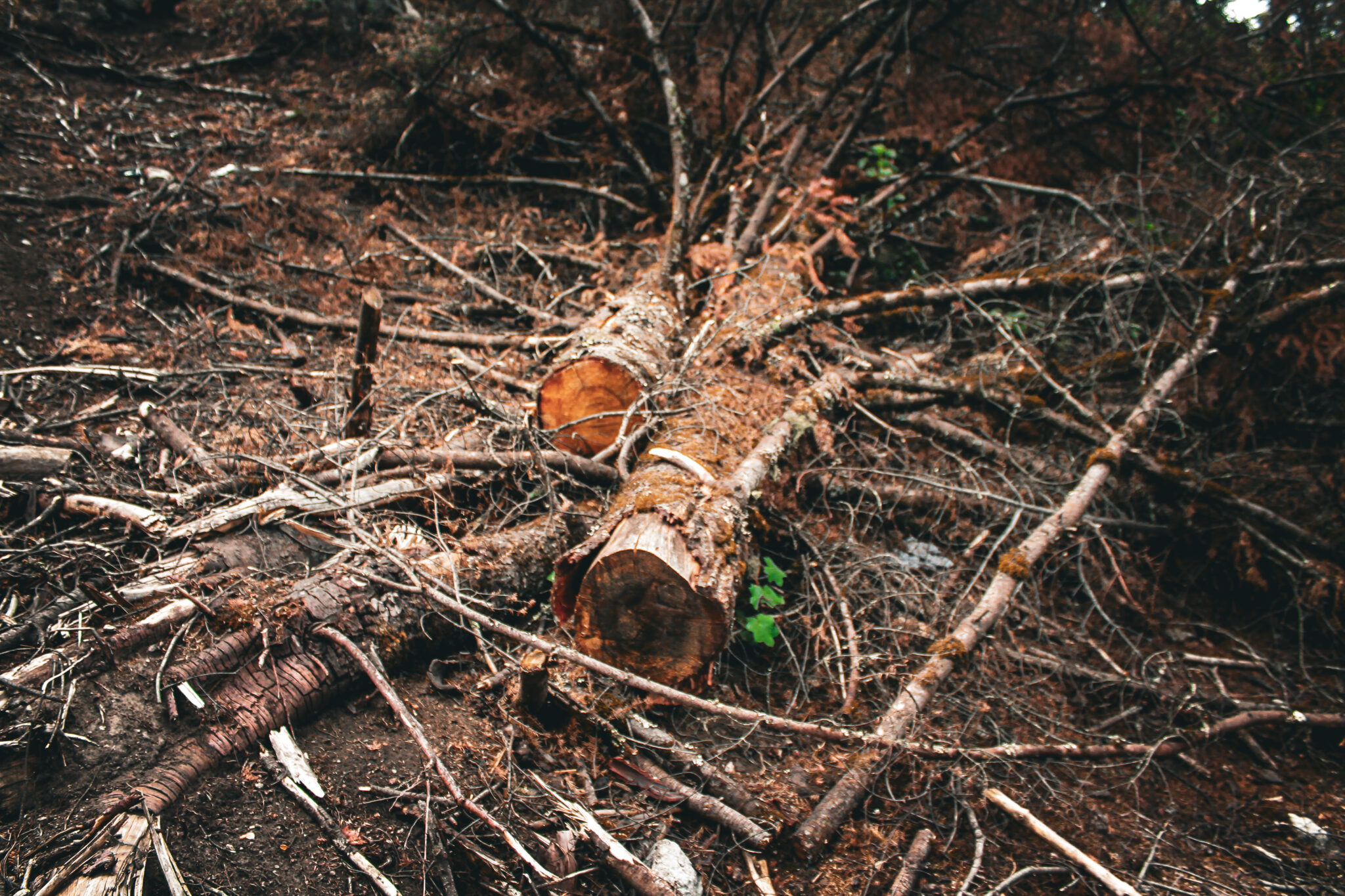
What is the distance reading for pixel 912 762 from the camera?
2234 millimetres

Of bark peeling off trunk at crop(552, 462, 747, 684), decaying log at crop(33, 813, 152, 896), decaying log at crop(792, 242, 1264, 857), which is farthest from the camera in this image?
bark peeling off trunk at crop(552, 462, 747, 684)

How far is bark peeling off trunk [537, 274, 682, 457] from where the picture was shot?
3129 millimetres

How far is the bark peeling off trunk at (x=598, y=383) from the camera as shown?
313 cm

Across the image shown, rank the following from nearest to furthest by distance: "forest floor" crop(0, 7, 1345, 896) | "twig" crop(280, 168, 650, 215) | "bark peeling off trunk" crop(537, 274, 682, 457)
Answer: "forest floor" crop(0, 7, 1345, 896) → "bark peeling off trunk" crop(537, 274, 682, 457) → "twig" crop(280, 168, 650, 215)

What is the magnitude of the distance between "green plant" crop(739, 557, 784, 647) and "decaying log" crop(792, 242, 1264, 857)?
56 cm

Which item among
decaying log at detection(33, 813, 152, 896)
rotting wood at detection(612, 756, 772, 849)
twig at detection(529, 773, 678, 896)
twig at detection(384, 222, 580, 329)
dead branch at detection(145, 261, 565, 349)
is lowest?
rotting wood at detection(612, 756, 772, 849)

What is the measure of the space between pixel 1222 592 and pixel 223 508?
531 cm

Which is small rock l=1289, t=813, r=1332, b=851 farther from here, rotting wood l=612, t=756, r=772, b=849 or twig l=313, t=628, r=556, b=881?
twig l=313, t=628, r=556, b=881

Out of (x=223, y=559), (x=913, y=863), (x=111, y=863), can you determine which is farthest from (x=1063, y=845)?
(x=223, y=559)

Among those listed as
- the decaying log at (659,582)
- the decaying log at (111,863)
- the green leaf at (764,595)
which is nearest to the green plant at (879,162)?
the green leaf at (764,595)

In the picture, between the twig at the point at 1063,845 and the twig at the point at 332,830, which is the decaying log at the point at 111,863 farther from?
the twig at the point at 1063,845

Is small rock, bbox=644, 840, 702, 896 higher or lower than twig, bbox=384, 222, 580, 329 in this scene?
lower

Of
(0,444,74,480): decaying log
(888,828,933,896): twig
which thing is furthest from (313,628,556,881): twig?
(0,444,74,480): decaying log

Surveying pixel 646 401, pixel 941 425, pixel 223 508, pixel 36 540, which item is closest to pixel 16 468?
pixel 36 540
